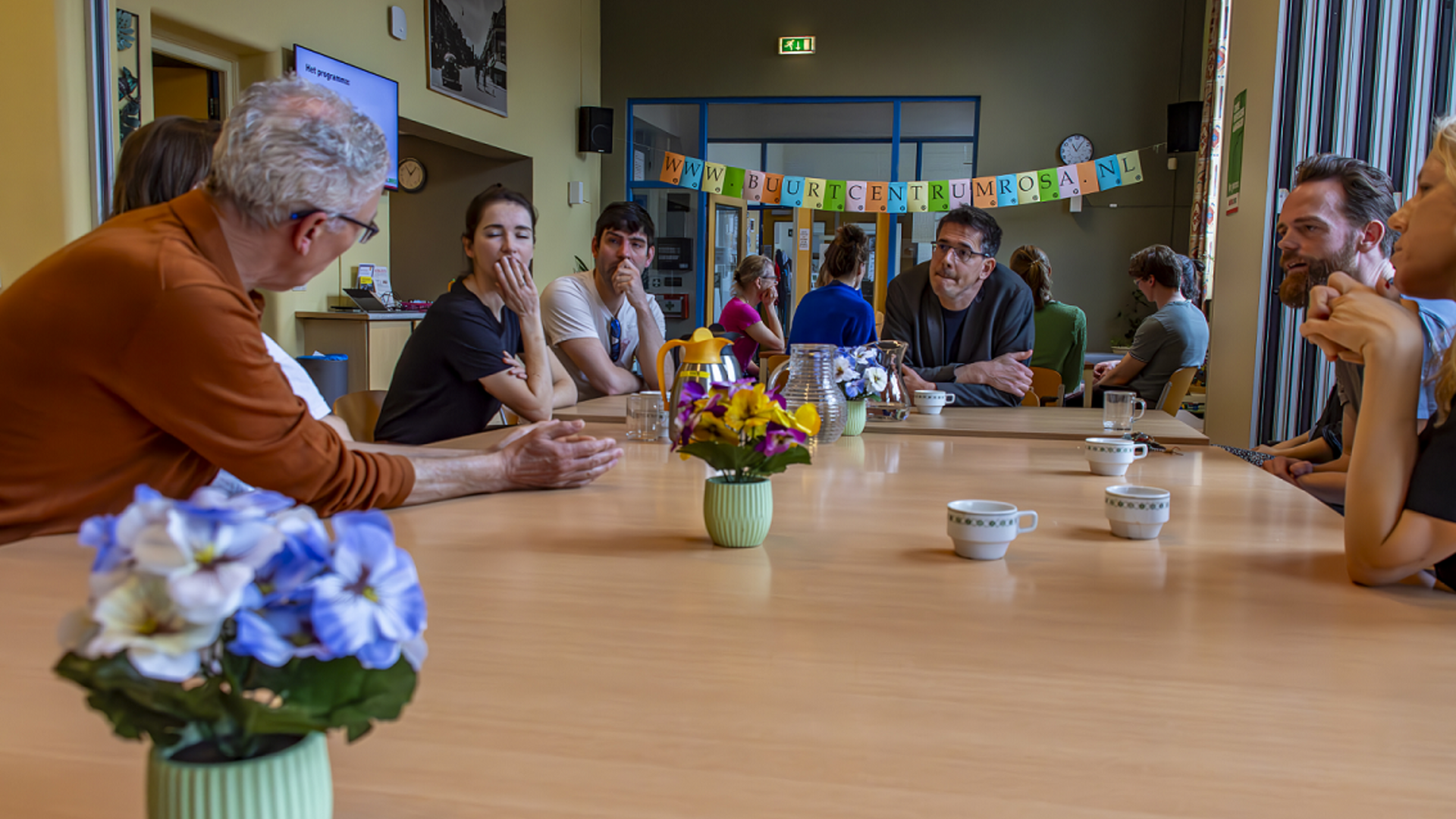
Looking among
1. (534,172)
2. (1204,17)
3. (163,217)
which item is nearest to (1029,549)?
(163,217)

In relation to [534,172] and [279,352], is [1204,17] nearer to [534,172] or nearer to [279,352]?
[534,172]

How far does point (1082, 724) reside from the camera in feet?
2.67

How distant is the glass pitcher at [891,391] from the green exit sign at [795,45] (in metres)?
6.90

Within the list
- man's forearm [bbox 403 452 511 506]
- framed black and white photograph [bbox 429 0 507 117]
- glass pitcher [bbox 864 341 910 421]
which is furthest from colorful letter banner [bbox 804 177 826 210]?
man's forearm [bbox 403 452 511 506]

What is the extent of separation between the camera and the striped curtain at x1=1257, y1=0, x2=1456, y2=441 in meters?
3.46

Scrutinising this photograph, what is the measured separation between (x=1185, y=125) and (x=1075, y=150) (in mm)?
913

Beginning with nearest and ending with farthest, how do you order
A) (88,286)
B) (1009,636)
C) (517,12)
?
(1009,636), (88,286), (517,12)

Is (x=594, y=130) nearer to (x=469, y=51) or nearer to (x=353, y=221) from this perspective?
(x=469, y=51)

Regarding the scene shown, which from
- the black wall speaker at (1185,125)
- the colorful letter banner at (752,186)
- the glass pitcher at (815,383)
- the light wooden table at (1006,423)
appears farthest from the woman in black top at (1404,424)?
the black wall speaker at (1185,125)

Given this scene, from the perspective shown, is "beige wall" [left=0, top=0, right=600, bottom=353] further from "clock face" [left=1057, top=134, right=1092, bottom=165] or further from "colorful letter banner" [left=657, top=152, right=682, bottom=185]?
"clock face" [left=1057, top=134, right=1092, bottom=165]

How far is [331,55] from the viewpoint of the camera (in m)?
5.64

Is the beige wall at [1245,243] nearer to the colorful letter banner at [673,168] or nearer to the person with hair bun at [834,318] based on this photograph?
the person with hair bun at [834,318]

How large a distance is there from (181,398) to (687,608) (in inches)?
26.8

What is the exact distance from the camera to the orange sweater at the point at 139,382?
120cm
